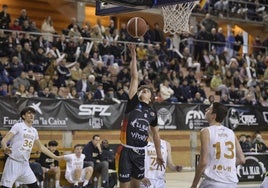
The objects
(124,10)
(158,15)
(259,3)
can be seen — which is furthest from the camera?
(259,3)

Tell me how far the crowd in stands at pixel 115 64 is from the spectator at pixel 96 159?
127 inches

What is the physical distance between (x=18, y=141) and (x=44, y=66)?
30.4 feet

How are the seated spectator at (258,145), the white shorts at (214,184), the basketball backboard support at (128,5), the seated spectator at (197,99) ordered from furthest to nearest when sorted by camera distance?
1. the seated spectator at (197,99)
2. the seated spectator at (258,145)
3. the basketball backboard support at (128,5)
4. the white shorts at (214,184)

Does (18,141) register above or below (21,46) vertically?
below

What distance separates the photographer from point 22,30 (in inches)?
811

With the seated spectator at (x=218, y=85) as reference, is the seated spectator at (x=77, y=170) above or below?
below

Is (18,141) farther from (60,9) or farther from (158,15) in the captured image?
(158,15)

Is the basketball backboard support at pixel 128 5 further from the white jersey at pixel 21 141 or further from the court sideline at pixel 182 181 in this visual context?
the court sideline at pixel 182 181

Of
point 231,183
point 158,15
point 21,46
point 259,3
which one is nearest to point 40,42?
point 21,46

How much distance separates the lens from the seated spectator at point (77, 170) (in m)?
13.5

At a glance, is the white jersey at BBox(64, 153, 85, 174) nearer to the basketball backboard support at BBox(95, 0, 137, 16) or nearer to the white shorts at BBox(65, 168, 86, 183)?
the white shorts at BBox(65, 168, 86, 183)

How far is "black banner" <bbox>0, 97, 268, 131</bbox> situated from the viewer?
16.1 metres

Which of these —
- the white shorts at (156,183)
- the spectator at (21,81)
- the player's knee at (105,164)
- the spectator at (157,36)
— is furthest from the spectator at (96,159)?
the spectator at (157,36)

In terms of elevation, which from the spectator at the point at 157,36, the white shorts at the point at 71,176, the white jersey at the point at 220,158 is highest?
the spectator at the point at 157,36
